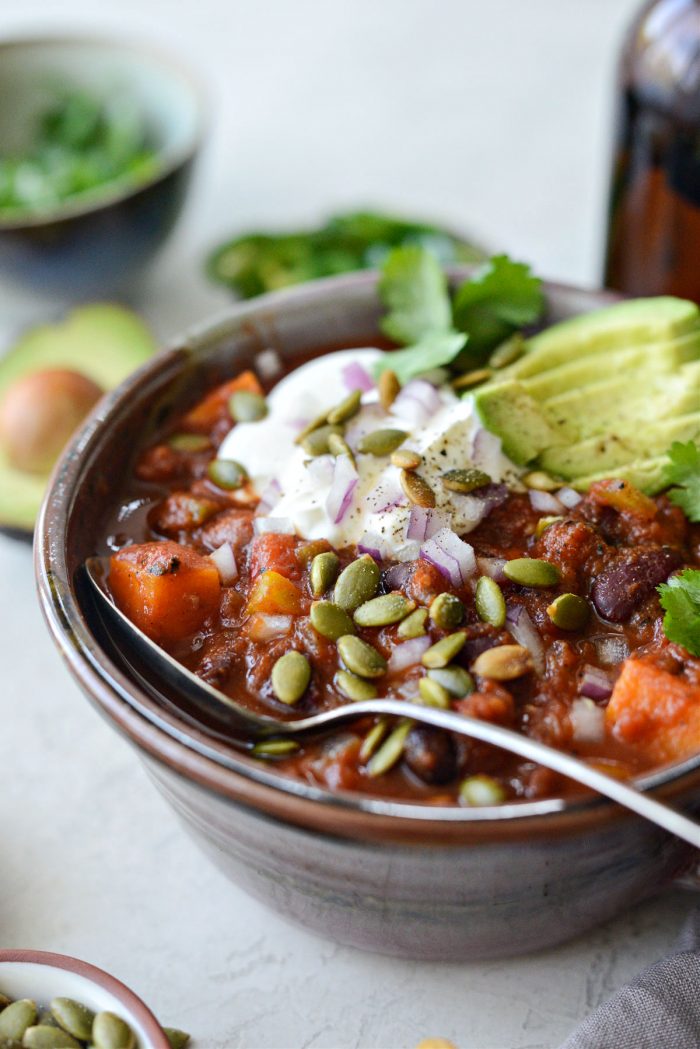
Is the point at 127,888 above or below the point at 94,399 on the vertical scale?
below

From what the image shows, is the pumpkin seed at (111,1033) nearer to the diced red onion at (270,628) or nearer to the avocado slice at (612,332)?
the diced red onion at (270,628)

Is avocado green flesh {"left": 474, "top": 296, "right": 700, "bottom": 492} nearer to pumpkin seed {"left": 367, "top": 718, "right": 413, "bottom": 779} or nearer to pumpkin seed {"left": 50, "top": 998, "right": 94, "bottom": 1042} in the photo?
pumpkin seed {"left": 367, "top": 718, "right": 413, "bottom": 779}

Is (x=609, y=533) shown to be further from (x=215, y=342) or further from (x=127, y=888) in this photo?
(x=127, y=888)

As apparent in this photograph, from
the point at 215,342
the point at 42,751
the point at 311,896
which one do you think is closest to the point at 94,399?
the point at 215,342

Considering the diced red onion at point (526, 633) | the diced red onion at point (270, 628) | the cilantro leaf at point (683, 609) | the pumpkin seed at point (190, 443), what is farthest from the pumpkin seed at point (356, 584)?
the pumpkin seed at point (190, 443)

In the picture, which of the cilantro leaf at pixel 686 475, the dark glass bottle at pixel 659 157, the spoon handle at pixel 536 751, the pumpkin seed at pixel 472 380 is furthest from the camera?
the dark glass bottle at pixel 659 157
